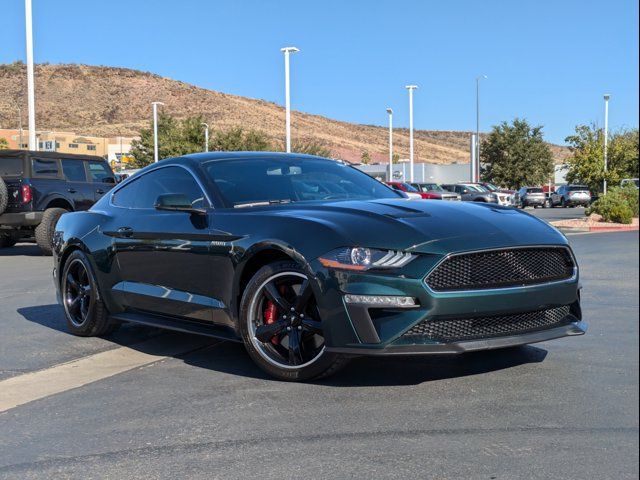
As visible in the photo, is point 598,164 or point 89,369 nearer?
point 89,369

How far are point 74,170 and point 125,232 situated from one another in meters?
10.8

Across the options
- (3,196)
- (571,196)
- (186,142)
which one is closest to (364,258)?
(3,196)

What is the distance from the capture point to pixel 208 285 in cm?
548

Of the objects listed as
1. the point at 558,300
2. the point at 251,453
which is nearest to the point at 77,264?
the point at 251,453

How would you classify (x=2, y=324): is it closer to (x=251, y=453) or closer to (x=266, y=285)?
(x=266, y=285)

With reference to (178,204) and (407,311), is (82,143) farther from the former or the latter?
(407,311)

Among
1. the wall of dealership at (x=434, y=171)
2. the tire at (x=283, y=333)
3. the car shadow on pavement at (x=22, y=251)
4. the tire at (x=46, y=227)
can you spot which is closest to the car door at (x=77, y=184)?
the tire at (x=46, y=227)

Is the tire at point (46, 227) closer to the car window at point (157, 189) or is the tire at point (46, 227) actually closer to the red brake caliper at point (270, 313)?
the car window at point (157, 189)

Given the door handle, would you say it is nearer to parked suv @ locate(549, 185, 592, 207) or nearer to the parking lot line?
the parking lot line

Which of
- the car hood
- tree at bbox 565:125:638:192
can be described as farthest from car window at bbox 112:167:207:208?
tree at bbox 565:125:638:192

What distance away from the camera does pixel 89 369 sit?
5.75m

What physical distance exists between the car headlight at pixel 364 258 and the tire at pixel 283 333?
257mm

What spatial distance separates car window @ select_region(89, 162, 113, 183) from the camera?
16.7 meters

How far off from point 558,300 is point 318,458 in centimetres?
190
